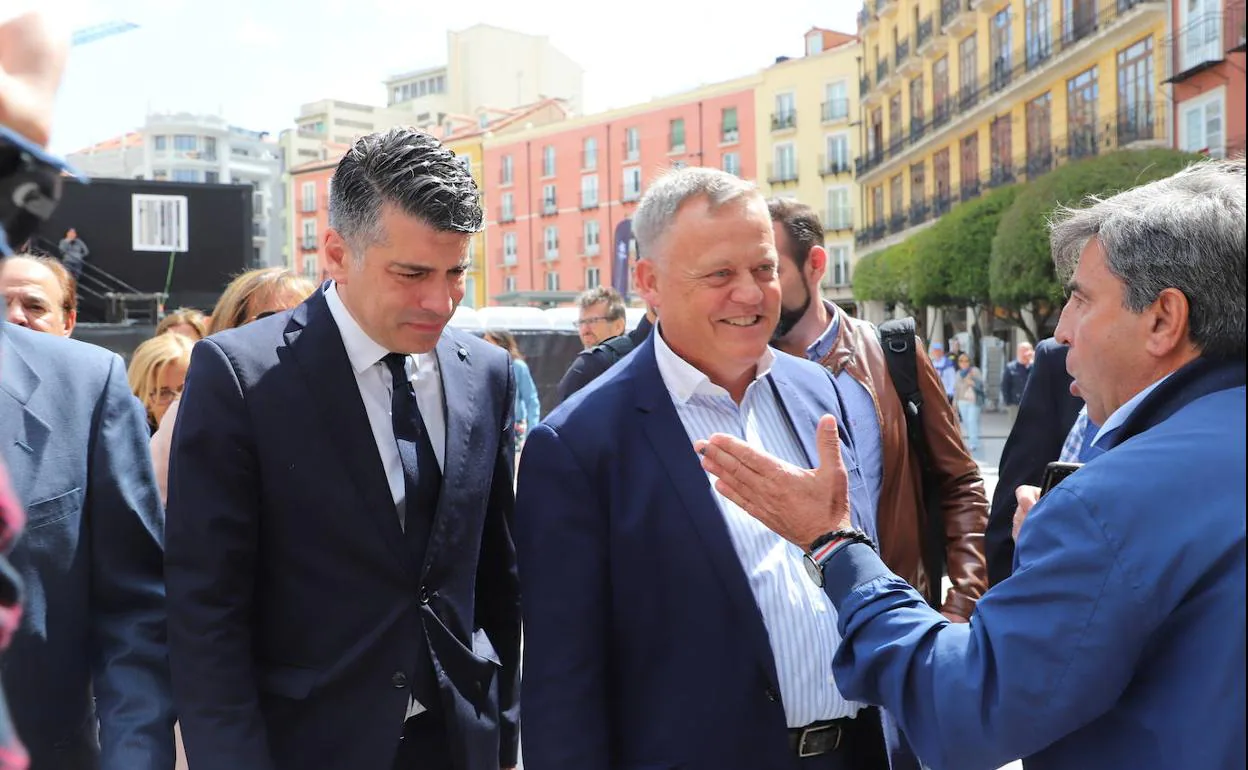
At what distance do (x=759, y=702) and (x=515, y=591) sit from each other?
67cm

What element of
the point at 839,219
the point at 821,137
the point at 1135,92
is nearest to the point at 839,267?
the point at 839,219

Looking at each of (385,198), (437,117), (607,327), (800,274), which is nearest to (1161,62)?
(607,327)

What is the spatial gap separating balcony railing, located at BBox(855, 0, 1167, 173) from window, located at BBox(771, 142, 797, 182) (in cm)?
674

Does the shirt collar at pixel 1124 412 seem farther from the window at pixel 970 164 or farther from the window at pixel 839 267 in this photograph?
the window at pixel 839 267

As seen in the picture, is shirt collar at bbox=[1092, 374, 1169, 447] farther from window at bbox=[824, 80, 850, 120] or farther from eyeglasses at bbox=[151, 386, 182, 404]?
window at bbox=[824, 80, 850, 120]

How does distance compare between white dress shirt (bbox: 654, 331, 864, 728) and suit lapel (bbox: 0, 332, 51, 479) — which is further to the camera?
white dress shirt (bbox: 654, 331, 864, 728)

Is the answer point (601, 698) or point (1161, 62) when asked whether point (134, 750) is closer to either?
point (601, 698)

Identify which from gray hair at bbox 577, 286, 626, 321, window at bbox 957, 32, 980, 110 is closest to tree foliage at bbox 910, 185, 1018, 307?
window at bbox 957, 32, 980, 110

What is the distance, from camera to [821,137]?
1957 inches

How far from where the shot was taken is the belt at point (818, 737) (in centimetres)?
207

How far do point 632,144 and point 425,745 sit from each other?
54958 millimetres

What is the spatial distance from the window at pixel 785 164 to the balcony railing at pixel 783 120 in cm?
82

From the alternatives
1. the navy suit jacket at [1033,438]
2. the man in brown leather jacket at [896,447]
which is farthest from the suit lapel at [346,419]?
the navy suit jacket at [1033,438]

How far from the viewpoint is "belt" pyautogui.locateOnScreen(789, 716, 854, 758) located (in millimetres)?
2066
